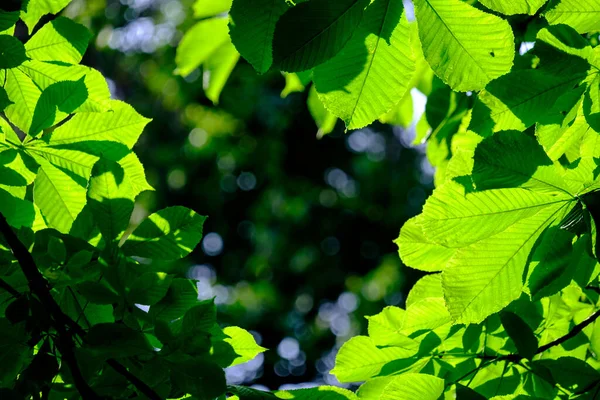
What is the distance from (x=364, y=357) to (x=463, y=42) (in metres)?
0.58

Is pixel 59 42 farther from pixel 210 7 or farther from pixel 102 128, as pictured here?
pixel 210 7

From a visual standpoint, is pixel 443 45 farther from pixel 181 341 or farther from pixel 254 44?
pixel 181 341

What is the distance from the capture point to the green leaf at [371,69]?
818mm

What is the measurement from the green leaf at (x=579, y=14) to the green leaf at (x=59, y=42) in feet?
2.46

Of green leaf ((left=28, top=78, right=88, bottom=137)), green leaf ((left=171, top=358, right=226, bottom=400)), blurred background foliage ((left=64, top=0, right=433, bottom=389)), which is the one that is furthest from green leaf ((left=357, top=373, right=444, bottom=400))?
blurred background foliage ((left=64, top=0, right=433, bottom=389))

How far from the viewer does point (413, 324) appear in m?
1.07

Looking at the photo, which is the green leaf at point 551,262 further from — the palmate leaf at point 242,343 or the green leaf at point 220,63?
the green leaf at point 220,63

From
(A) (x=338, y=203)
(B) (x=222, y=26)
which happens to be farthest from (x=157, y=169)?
(B) (x=222, y=26)

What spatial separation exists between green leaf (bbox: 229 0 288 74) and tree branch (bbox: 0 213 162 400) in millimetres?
387

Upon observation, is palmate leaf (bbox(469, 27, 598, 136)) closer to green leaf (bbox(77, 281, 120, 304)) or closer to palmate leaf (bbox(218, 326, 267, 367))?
palmate leaf (bbox(218, 326, 267, 367))

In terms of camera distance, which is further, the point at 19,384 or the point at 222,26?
the point at 222,26

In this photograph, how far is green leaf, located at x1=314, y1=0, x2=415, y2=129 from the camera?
818 mm

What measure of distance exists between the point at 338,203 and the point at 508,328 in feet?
27.7

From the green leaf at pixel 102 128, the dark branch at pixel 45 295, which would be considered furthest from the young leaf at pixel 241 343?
the green leaf at pixel 102 128
